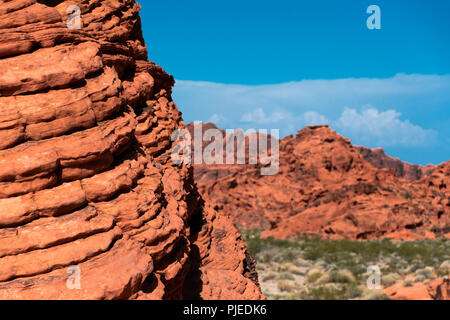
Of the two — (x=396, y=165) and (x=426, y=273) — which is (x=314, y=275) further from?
(x=396, y=165)

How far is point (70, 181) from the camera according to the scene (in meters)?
4.37

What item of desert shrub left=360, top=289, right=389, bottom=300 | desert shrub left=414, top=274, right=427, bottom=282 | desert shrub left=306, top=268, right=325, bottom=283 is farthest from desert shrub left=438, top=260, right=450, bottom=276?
desert shrub left=306, top=268, right=325, bottom=283

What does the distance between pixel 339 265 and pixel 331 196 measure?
1279cm

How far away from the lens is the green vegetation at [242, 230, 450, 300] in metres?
17.0

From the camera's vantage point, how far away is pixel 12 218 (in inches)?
151

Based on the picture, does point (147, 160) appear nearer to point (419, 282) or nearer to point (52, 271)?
point (52, 271)

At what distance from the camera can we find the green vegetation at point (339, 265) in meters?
17.0

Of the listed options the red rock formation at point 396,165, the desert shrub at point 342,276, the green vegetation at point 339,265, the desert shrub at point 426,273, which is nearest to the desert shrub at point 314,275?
the green vegetation at point 339,265

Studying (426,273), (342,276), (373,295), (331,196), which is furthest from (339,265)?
(331,196)

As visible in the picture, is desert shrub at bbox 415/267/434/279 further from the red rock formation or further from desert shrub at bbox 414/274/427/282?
the red rock formation

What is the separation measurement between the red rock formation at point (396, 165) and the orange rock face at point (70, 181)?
276ft

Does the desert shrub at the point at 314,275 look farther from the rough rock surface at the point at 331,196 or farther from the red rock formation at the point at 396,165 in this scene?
the red rock formation at the point at 396,165
